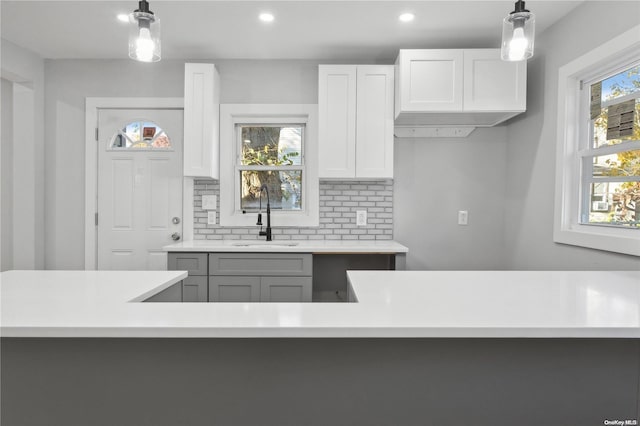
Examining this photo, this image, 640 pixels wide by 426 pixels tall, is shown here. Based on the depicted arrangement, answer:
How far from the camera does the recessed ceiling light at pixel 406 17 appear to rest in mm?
2601

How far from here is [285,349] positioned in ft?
3.74

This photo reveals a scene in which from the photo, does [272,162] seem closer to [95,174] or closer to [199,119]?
[199,119]

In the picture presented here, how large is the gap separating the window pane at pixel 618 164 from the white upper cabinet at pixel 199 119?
9.15ft

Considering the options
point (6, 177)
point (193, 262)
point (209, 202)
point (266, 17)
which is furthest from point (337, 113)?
point (6, 177)

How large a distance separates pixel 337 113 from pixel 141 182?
1900 millimetres

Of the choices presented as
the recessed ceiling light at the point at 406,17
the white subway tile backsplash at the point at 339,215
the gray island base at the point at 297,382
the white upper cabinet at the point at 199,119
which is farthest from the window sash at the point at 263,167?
the gray island base at the point at 297,382

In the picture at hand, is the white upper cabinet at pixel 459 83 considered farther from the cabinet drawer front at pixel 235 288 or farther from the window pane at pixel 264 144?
the cabinet drawer front at pixel 235 288

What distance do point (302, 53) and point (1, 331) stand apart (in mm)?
2922

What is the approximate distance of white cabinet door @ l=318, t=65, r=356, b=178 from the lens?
3084mm

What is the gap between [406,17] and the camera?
264cm

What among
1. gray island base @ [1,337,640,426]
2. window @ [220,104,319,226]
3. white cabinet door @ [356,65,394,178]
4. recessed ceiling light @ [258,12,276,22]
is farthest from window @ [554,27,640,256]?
recessed ceiling light @ [258,12,276,22]

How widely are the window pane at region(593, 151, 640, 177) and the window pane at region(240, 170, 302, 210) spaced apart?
224cm

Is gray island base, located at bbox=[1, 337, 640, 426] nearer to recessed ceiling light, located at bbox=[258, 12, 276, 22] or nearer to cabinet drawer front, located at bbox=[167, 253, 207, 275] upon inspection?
cabinet drawer front, located at bbox=[167, 253, 207, 275]

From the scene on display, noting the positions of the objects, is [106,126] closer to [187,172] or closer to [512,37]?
[187,172]
